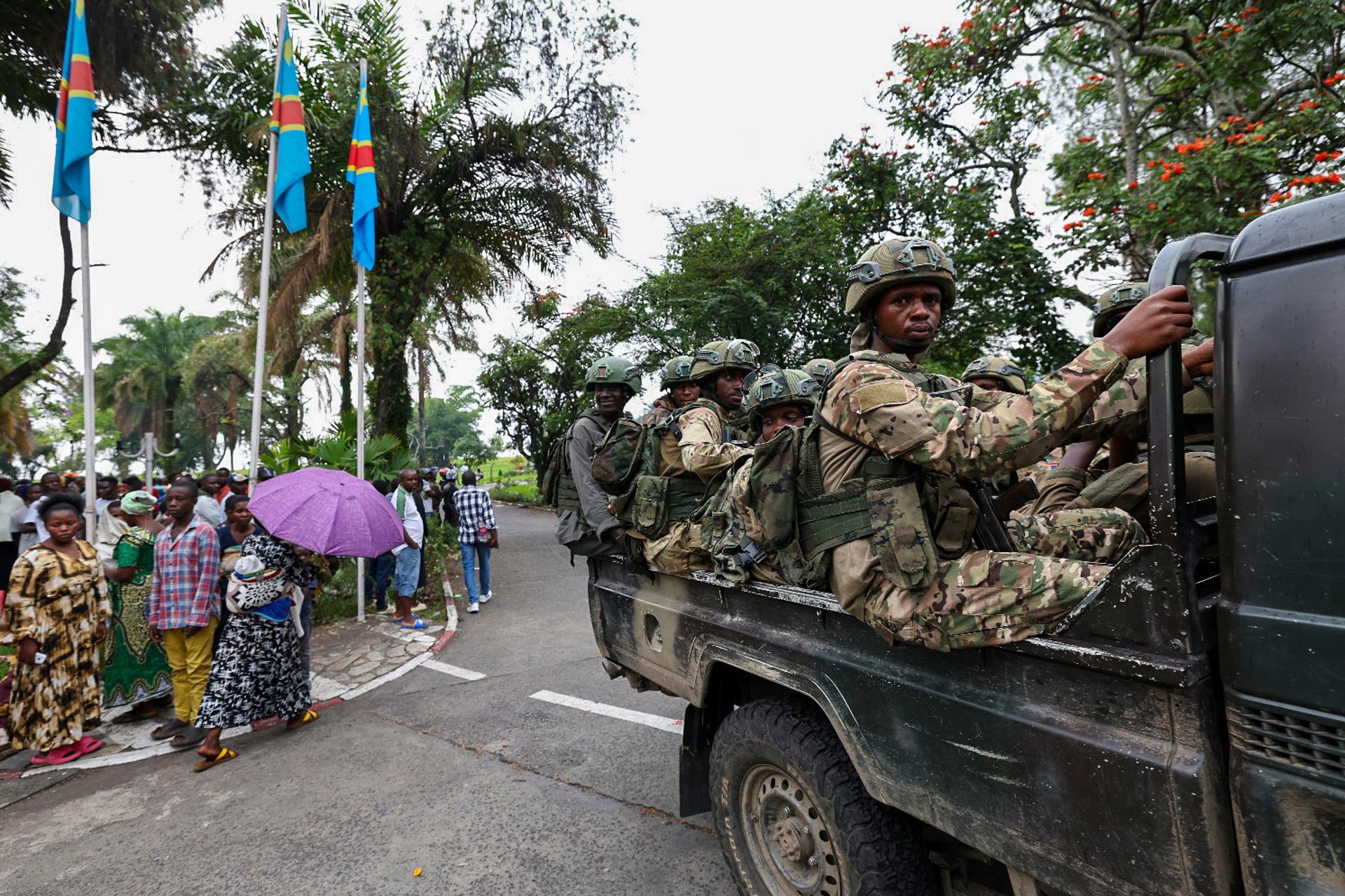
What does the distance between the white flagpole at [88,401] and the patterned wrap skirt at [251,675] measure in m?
1.75

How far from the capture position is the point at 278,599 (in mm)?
4516

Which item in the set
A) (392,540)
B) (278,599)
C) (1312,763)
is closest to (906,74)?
(392,540)

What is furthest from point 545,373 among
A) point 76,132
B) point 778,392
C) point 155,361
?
point 155,361

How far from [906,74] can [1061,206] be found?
2.95 meters

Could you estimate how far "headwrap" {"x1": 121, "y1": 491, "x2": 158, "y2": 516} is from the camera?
505 centimetres

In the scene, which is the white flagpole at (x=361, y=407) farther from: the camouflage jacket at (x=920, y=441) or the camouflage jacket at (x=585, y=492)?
the camouflage jacket at (x=920, y=441)

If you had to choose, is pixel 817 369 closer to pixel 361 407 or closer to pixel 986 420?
pixel 986 420

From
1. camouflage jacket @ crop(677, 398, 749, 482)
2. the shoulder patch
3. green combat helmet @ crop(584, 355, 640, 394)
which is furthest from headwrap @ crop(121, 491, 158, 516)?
the shoulder patch

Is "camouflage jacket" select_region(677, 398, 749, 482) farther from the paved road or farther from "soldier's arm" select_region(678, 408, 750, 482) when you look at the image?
the paved road

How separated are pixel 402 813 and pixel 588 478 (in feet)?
6.16

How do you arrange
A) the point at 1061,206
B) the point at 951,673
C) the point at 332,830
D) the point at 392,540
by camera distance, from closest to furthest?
1. the point at 951,673
2. the point at 332,830
3. the point at 392,540
4. the point at 1061,206

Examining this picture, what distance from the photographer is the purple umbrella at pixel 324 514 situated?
409cm

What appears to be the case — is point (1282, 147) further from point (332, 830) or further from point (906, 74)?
point (332, 830)

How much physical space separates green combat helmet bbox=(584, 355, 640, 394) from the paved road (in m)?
2.10
